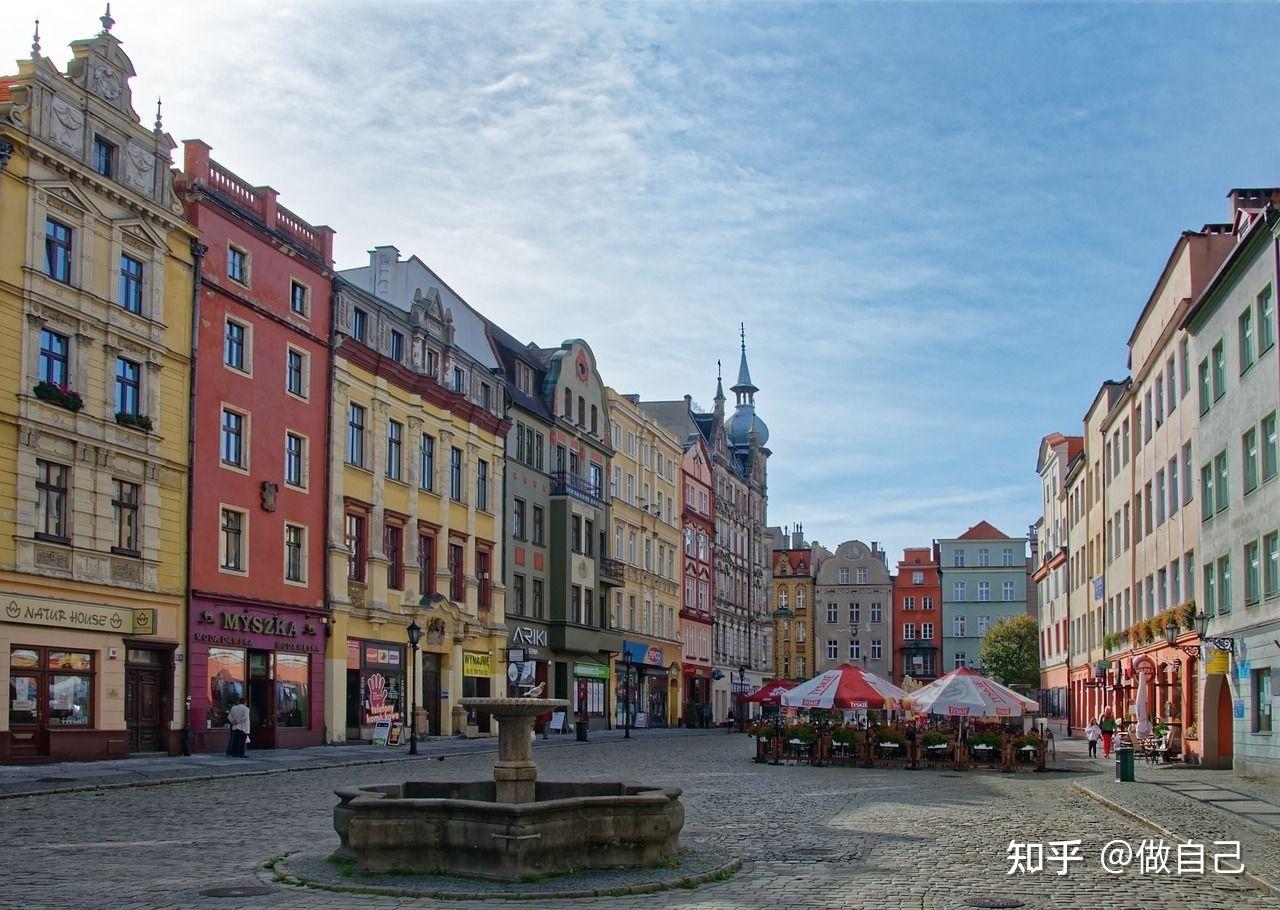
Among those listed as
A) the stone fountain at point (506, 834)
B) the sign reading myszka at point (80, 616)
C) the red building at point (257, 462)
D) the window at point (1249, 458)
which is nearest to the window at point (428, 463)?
the red building at point (257, 462)

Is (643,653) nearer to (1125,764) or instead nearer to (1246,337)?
(1246,337)

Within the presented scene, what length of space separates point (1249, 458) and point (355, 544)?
85.0 feet

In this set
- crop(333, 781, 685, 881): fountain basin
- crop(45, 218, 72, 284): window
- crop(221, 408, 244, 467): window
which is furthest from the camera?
crop(221, 408, 244, 467): window

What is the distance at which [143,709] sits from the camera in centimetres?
3431

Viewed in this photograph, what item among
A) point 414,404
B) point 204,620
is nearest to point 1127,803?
point 204,620

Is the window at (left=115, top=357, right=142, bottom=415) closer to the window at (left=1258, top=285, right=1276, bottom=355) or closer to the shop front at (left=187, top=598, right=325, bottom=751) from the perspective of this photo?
the shop front at (left=187, top=598, right=325, bottom=751)

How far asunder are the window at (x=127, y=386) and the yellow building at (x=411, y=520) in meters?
9.49

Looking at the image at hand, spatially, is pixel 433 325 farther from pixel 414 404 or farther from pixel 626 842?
pixel 626 842

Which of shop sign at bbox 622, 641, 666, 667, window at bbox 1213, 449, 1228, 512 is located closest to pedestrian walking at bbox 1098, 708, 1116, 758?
window at bbox 1213, 449, 1228, 512

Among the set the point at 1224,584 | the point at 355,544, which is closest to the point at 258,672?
the point at 355,544

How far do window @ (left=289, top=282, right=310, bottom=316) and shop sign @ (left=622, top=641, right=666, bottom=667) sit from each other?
28110 mm

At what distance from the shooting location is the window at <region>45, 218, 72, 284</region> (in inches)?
1247

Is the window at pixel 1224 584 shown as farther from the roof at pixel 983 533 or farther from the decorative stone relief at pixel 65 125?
the roof at pixel 983 533

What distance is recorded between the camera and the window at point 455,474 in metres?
51.5
